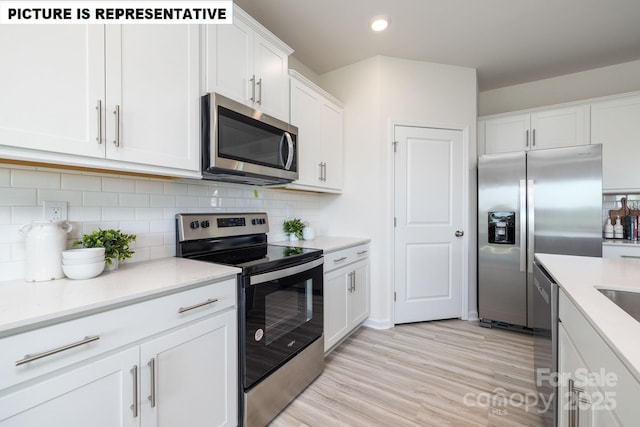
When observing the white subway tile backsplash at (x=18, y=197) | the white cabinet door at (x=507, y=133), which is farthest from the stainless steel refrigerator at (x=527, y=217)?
the white subway tile backsplash at (x=18, y=197)

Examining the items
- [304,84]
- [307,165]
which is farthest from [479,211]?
[304,84]

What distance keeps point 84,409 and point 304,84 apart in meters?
2.31

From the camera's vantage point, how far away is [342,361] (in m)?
2.18

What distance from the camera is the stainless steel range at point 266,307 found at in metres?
1.39

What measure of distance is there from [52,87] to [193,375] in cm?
122

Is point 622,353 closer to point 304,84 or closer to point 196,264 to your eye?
point 196,264

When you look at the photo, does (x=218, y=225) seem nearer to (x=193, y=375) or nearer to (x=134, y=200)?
(x=134, y=200)

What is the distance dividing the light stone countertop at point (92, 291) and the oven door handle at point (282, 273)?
0.12 metres

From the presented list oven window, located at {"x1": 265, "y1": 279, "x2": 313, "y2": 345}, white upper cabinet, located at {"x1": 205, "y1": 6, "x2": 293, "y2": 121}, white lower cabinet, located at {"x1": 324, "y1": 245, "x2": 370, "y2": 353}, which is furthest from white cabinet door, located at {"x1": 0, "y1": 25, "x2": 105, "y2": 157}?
white lower cabinet, located at {"x1": 324, "y1": 245, "x2": 370, "y2": 353}

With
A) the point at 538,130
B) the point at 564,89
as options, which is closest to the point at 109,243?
the point at 538,130

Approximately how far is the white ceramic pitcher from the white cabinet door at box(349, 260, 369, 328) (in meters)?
1.93

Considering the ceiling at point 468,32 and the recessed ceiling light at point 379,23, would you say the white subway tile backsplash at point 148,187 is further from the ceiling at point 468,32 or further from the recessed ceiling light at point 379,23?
the recessed ceiling light at point 379,23

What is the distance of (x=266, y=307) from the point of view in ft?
→ 4.88

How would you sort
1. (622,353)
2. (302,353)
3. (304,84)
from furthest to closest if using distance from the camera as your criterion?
(304,84) → (302,353) → (622,353)
